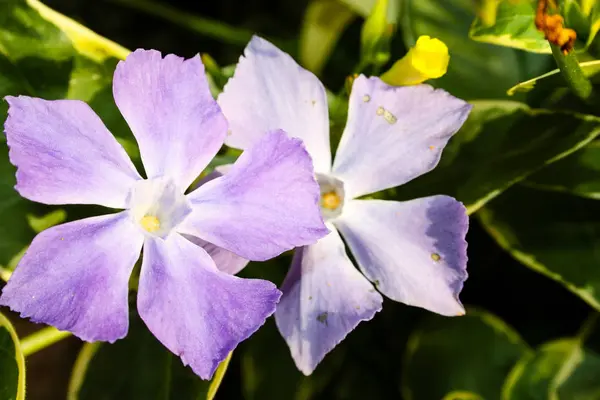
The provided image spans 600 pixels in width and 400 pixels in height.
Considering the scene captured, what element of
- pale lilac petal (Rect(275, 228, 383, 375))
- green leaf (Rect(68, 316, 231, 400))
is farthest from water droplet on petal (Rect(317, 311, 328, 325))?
green leaf (Rect(68, 316, 231, 400))

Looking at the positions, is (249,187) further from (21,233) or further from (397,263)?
(21,233)

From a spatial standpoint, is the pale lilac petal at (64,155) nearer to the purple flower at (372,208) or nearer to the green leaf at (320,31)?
the purple flower at (372,208)

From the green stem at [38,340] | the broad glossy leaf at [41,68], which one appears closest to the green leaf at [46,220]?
the broad glossy leaf at [41,68]

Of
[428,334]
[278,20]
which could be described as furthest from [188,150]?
[278,20]

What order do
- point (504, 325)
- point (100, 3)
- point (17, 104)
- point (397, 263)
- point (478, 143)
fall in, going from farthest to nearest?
point (100, 3) → point (504, 325) → point (478, 143) → point (397, 263) → point (17, 104)

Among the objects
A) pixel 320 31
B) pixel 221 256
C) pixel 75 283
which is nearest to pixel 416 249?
pixel 221 256

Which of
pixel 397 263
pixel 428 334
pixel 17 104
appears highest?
pixel 17 104

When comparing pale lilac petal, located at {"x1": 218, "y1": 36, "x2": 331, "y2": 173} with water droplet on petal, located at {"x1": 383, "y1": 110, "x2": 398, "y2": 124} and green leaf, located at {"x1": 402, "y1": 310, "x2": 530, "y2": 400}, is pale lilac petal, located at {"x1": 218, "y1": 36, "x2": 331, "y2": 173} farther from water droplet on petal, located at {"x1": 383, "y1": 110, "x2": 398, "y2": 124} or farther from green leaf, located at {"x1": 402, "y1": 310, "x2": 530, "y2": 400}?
green leaf, located at {"x1": 402, "y1": 310, "x2": 530, "y2": 400}
